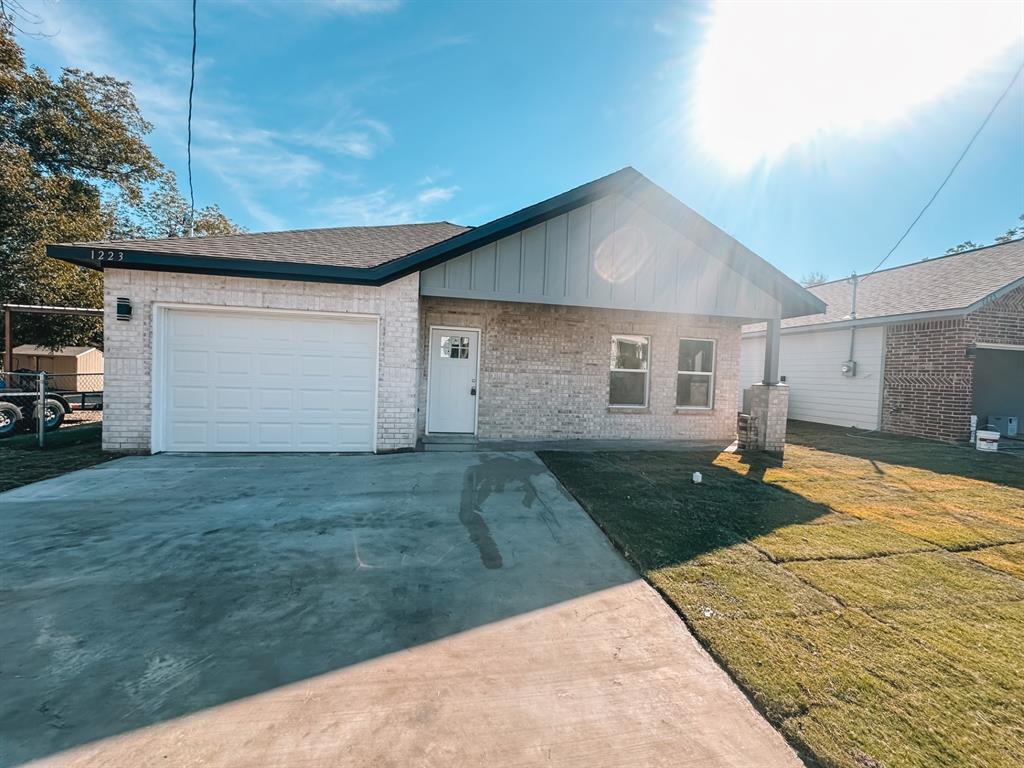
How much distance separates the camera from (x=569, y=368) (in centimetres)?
970

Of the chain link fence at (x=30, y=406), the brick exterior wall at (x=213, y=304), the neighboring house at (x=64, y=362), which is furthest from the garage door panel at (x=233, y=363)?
the neighboring house at (x=64, y=362)

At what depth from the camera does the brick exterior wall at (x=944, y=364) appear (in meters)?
10.6

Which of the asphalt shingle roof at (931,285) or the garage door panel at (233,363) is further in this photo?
the asphalt shingle roof at (931,285)

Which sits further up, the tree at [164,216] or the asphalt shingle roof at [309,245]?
the tree at [164,216]

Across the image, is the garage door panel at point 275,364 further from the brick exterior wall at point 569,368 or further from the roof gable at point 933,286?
the roof gable at point 933,286

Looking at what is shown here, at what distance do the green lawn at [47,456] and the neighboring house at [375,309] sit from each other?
0.53 metres

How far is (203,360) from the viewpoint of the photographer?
292 inches

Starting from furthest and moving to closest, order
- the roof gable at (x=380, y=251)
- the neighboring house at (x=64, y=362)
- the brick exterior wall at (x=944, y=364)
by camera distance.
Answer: the neighboring house at (x=64, y=362) < the brick exterior wall at (x=944, y=364) < the roof gable at (x=380, y=251)

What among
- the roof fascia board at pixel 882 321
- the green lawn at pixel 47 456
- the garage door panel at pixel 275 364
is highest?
the roof fascia board at pixel 882 321

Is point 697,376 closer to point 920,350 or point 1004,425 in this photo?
point 920,350

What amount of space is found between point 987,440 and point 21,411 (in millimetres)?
20484

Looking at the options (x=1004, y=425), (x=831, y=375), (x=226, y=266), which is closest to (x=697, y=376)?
(x=831, y=375)

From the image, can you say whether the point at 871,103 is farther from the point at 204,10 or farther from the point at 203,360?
the point at 203,360

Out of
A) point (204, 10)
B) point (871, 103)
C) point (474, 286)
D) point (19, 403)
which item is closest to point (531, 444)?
point (474, 286)
